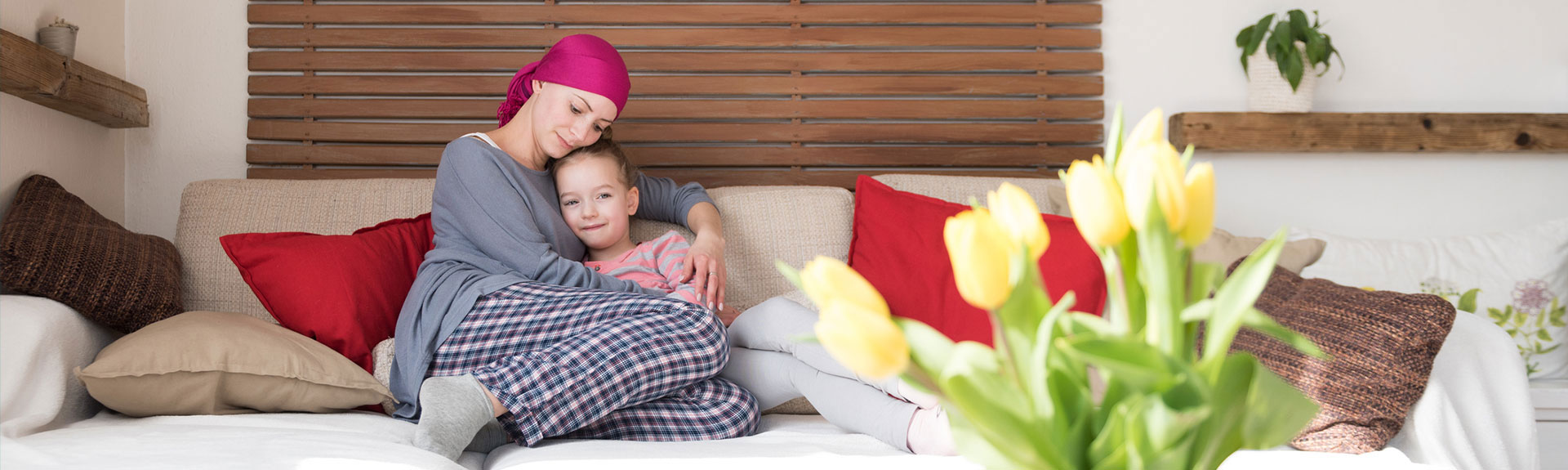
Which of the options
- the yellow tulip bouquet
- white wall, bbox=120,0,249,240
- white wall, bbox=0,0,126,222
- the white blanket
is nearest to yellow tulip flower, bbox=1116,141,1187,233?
the yellow tulip bouquet

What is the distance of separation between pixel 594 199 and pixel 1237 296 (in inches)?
62.5

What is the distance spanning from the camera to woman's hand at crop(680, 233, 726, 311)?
5.79ft

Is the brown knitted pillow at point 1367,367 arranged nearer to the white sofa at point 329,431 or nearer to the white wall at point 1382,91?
the white sofa at point 329,431

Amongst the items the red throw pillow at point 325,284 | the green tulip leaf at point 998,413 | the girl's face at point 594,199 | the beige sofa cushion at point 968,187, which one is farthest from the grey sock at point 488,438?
the green tulip leaf at point 998,413

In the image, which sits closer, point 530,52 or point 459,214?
point 459,214

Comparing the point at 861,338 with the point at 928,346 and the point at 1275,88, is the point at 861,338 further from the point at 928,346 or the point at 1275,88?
the point at 1275,88

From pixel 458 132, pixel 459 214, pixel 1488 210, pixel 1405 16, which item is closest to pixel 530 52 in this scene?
pixel 458 132

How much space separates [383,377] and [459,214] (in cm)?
32

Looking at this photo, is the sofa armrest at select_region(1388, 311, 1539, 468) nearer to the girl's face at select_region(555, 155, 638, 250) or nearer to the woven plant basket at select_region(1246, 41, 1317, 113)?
the woven plant basket at select_region(1246, 41, 1317, 113)

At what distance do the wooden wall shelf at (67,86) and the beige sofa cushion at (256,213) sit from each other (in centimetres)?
27

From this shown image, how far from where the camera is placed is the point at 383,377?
1.71 m

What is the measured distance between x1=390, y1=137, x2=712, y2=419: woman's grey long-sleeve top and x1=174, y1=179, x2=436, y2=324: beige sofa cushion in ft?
0.79

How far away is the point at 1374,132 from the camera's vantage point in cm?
242

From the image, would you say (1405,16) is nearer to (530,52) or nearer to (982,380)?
(530,52)
